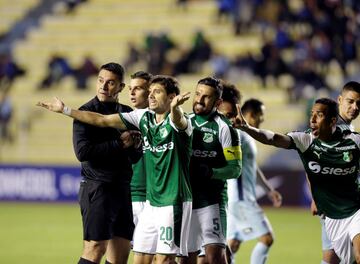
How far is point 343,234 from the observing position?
29.1 feet

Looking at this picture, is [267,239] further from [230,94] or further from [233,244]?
[230,94]

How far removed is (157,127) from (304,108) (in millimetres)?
15922

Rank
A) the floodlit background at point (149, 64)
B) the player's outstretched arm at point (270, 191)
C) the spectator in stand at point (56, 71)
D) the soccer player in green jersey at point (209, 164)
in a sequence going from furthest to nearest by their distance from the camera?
the spectator in stand at point (56, 71), the floodlit background at point (149, 64), the player's outstretched arm at point (270, 191), the soccer player in green jersey at point (209, 164)

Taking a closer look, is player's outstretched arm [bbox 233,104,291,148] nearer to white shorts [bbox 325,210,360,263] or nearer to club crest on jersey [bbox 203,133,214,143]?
club crest on jersey [bbox 203,133,214,143]

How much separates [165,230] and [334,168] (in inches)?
70.8

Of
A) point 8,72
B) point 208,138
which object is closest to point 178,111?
Answer: point 208,138

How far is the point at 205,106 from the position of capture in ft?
28.7

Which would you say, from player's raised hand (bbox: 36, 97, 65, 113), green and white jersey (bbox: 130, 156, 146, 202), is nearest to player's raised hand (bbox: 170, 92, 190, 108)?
player's raised hand (bbox: 36, 97, 65, 113)

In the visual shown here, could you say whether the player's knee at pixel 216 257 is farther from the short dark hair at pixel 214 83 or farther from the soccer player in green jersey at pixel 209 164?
the short dark hair at pixel 214 83

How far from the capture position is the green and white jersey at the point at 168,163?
26.7 feet

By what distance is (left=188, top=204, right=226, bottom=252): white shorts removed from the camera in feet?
28.8

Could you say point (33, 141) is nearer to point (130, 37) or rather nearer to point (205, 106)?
point (130, 37)

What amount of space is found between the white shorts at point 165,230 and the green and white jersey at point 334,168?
4.43 feet

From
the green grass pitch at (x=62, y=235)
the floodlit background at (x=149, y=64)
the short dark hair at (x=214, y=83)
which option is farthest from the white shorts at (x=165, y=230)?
the floodlit background at (x=149, y=64)
